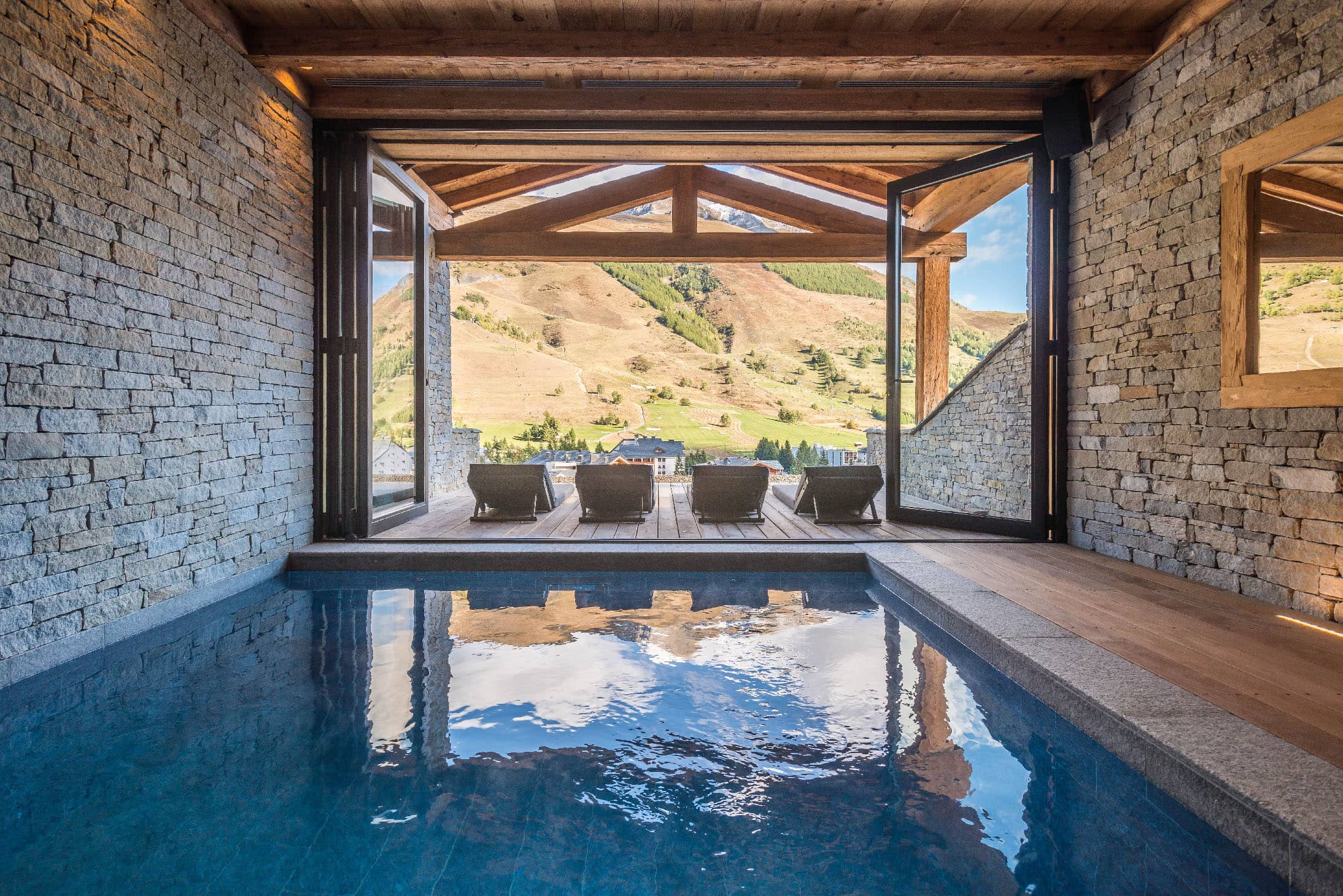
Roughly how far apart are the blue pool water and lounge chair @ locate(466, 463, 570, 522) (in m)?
2.48

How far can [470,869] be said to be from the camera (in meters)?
1.62

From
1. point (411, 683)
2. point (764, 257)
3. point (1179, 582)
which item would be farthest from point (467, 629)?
point (764, 257)

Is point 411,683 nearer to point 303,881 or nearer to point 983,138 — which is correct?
point 303,881

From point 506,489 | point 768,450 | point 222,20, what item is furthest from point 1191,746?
point 768,450

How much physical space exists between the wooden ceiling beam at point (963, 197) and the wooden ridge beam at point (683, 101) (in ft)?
1.55

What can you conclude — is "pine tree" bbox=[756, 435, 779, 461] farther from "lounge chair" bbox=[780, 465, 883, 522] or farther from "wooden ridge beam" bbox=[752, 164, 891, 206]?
"lounge chair" bbox=[780, 465, 883, 522]

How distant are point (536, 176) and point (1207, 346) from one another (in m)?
5.93

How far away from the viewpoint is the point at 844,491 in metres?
5.60

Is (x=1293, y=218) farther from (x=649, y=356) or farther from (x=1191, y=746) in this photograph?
(x=649, y=356)

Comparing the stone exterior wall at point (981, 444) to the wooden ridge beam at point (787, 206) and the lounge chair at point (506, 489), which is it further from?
the lounge chair at point (506, 489)

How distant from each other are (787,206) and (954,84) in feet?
9.17

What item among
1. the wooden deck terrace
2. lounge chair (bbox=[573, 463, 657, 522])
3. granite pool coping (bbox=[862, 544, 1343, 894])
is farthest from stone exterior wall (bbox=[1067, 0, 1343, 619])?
lounge chair (bbox=[573, 463, 657, 522])

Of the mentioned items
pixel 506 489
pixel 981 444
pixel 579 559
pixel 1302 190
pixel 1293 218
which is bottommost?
pixel 579 559

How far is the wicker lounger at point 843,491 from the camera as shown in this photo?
5594mm
